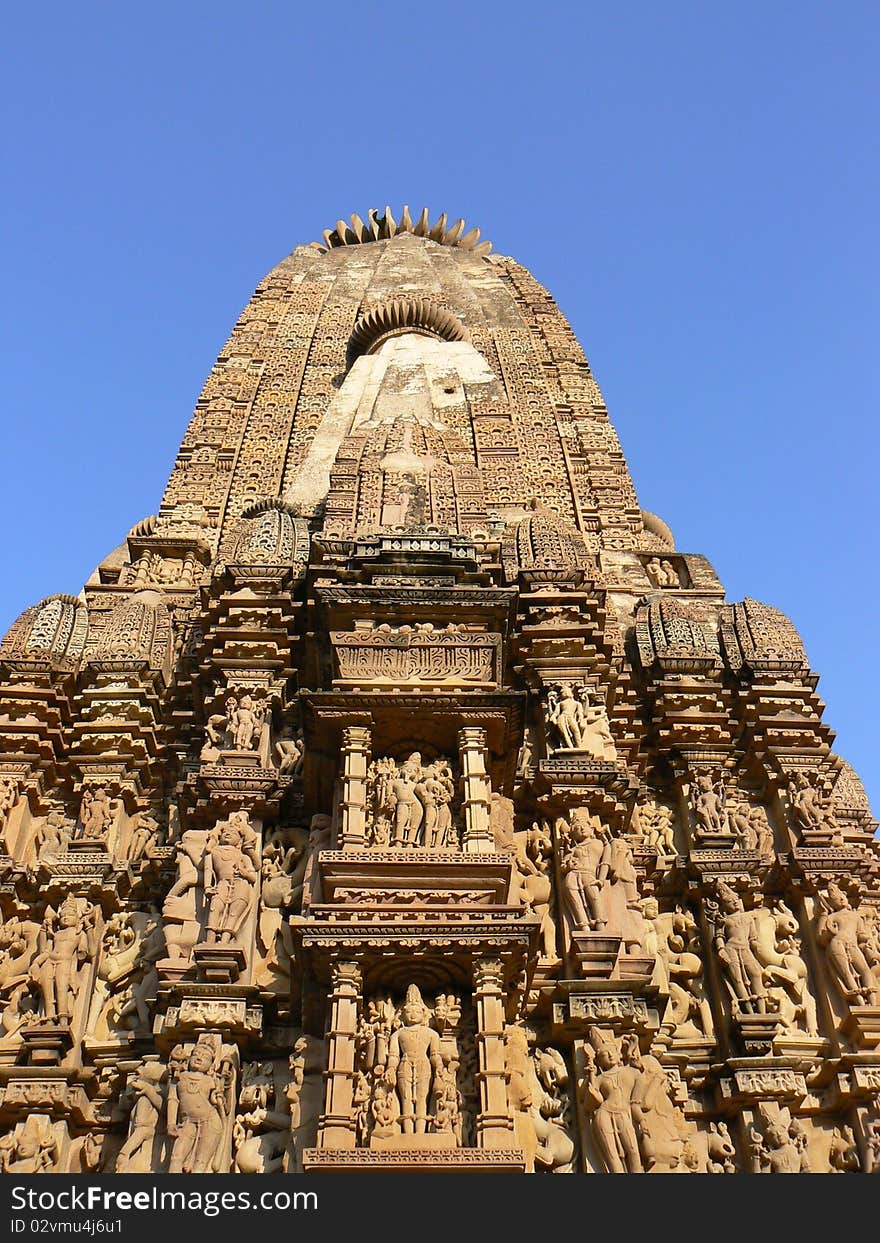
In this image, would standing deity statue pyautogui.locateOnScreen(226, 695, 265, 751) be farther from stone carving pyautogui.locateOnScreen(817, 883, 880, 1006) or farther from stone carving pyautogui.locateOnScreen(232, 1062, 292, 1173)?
stone carving pyautogui.locateOnScreen(817, 883, 880, 1006)

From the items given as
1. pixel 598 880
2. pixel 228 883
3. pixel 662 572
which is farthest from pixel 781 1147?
pixel 662 572

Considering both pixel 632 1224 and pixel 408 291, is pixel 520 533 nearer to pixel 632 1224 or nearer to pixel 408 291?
pixel 632 1224

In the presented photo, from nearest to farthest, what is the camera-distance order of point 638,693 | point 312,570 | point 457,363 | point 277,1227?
point 277,1227, point 312,570, point 638,693, point 457,363

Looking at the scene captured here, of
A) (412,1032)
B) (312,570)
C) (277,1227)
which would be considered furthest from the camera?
(312,570)

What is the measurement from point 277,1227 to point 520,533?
28.1 ft

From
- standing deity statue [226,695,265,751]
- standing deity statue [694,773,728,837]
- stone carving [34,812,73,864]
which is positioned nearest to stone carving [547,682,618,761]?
standing deity statue [694,773,728,837]

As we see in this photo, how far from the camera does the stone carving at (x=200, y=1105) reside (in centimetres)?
824

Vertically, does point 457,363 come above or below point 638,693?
above

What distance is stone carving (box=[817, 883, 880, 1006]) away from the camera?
10.1 metres

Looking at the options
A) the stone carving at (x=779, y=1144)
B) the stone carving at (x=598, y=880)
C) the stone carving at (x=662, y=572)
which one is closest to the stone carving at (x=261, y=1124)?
the stone carving at (x=598, y=880)

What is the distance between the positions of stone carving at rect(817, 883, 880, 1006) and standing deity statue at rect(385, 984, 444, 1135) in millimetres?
3940

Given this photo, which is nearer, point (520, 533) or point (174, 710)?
point (174, 710)

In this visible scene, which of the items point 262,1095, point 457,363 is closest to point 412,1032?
point 262,1095

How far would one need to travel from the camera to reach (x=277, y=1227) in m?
6.87
